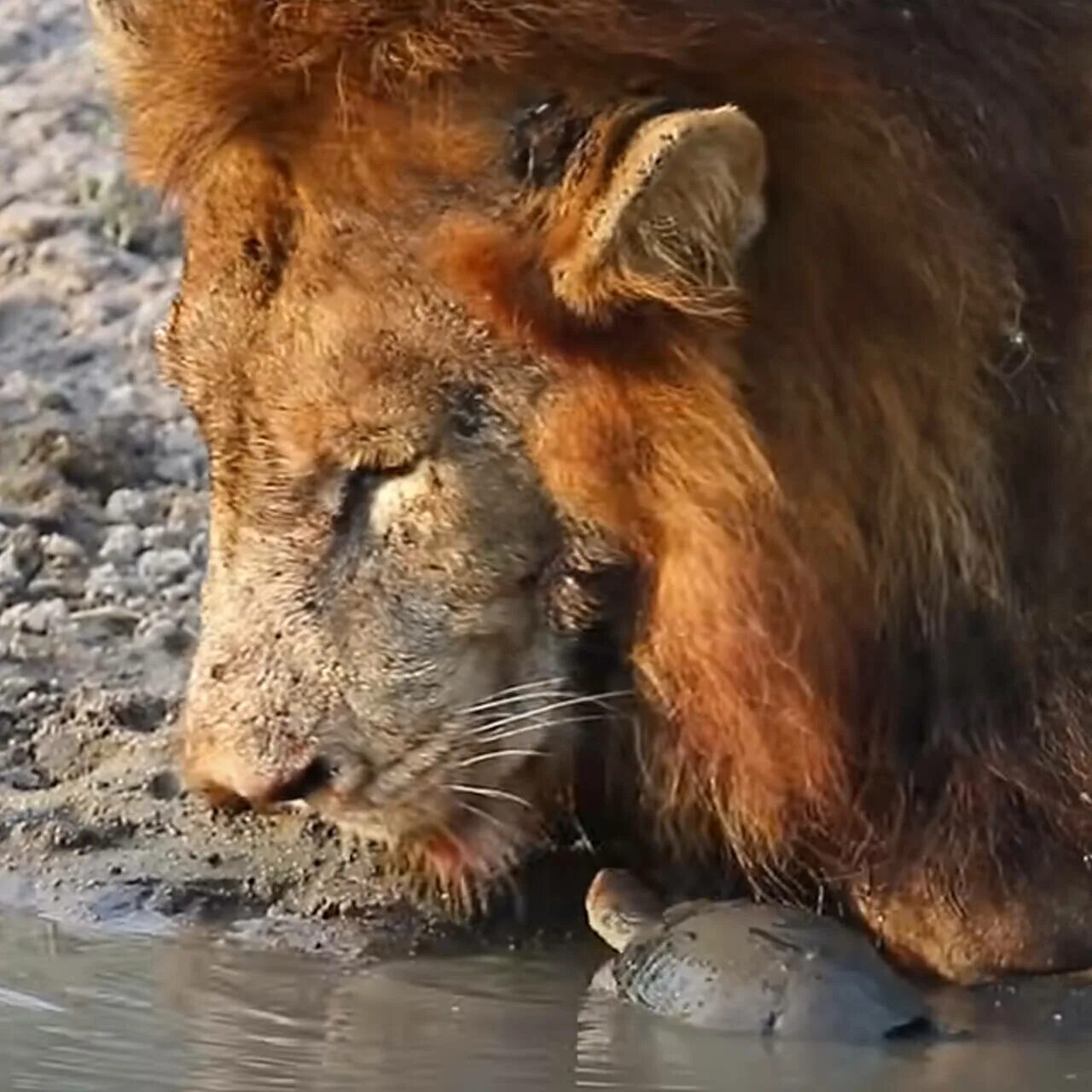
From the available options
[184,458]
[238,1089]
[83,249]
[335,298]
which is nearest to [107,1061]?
[238,1089]

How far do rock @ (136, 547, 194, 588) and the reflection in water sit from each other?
4.42 ft

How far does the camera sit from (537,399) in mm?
3920

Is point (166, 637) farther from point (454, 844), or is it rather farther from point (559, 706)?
point (559, 706)

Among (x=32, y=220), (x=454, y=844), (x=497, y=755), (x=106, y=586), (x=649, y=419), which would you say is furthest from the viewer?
(x=32, y=220)

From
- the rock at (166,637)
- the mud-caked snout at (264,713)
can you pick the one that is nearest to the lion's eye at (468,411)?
the mud-caked snout at (264,713)

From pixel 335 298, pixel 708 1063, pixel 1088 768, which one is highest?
pixel 335 298

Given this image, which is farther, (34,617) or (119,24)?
(34,617)

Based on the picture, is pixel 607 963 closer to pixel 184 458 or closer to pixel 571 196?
pixel 571 196

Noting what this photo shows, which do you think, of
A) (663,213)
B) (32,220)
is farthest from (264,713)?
(32,220)

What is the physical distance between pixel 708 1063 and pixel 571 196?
0.93 m

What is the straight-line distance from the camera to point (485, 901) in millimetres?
4375

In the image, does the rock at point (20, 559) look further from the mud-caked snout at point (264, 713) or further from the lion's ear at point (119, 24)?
the mud-caked snout at point (264, 713)

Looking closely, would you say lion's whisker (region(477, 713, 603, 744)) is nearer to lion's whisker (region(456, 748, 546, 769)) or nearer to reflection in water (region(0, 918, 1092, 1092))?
lion's whisker (region(456, 748, 546, 769))

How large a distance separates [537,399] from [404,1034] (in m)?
0.71
